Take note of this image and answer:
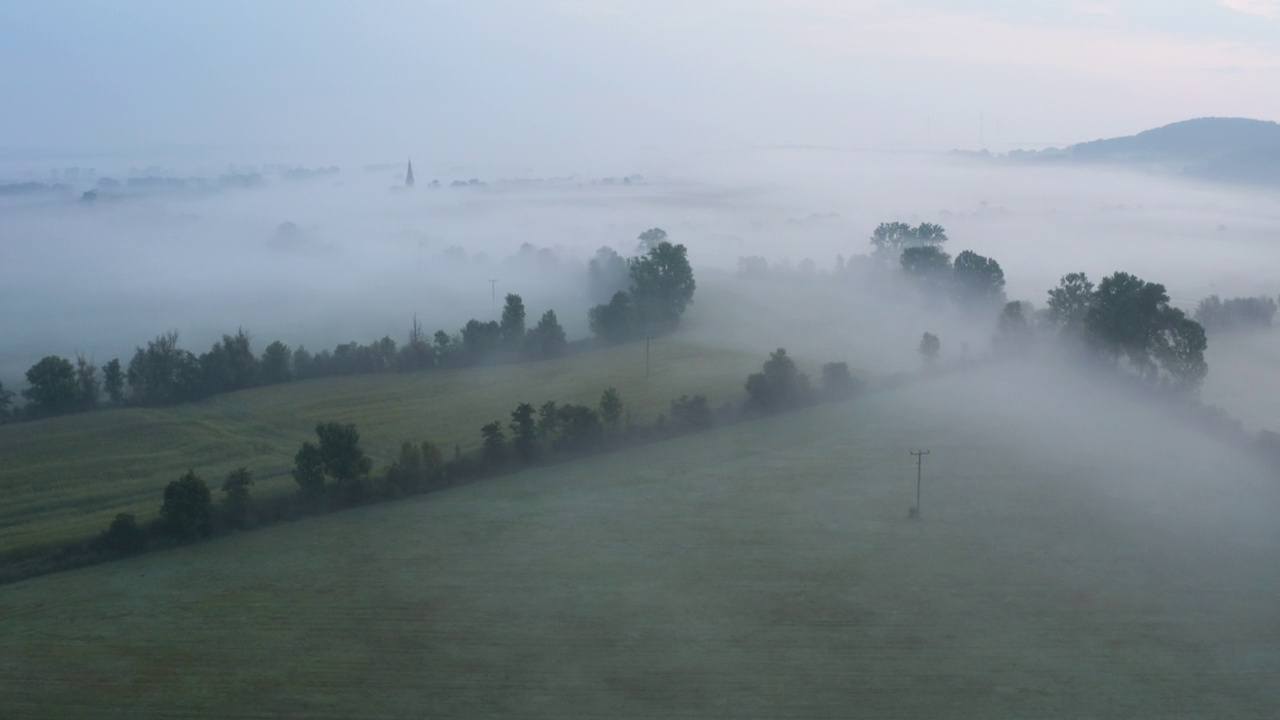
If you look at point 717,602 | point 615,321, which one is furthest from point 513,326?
point 717,602

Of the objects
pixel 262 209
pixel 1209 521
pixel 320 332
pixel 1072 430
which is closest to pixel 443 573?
pixel 1209 521

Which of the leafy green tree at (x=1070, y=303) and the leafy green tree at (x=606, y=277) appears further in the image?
the leafy green tree at (x=606, y=277)

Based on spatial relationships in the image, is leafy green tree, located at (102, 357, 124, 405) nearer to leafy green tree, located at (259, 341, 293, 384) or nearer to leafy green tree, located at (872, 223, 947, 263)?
leafy green tree, located at (259, 341, 293, 384)

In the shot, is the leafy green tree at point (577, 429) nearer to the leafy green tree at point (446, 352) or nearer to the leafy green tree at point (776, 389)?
the leafy green tree at point (776, 389)

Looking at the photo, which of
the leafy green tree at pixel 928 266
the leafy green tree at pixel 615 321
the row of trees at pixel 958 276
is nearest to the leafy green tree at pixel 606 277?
the leafy green tree at pixel 615 321

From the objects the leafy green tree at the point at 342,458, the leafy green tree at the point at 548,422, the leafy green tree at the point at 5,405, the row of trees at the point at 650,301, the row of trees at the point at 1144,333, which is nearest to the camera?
the leafy green tree at the point at 342,458

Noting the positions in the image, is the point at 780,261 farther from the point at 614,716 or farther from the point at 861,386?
the point at 614,716
